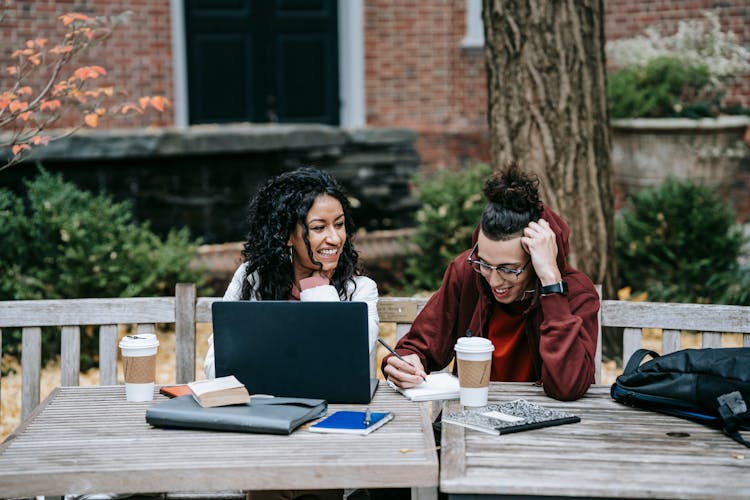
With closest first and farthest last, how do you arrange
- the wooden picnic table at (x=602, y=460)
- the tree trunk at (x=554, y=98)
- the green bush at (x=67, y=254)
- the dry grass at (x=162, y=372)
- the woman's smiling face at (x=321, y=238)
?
1. the wooden picnic table at (x=602, y=460)
2. the woman's smiling face at (x=321, y=238)
3. the tree trunk at (x=554, y=98)
4. the dry grass at (x=162, y=372)
5. the green bush at (x=67, y=254)

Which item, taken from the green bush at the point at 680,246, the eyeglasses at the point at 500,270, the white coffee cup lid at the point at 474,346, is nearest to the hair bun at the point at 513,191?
the eyeglasses at the point at 500,270

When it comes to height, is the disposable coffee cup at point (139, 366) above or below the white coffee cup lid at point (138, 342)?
below

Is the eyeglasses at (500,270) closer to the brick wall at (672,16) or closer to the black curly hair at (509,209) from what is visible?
the black curly hair at (509,209)

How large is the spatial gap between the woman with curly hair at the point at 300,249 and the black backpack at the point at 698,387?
935 millimetres

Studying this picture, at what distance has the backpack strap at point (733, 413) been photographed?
8.19ft

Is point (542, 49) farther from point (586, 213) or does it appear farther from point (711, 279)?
point (711, 279)

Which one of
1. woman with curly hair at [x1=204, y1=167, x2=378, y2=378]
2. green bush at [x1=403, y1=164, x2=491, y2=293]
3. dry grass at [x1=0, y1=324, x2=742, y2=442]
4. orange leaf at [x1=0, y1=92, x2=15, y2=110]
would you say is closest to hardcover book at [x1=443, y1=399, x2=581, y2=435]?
woman with curly hair at [x1=204, y1=167, x2=378, y2=378]

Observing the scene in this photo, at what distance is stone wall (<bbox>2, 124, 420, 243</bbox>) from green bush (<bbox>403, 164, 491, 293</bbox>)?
1.04m

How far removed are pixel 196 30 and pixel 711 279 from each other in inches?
241

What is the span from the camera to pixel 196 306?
347cm

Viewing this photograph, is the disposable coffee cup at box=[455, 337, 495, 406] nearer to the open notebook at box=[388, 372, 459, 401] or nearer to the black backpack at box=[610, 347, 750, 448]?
the open notebook at box=[388, 372, 459, 401]

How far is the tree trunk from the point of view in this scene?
4809mm

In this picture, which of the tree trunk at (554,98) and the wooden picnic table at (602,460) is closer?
the wooden picnic table at (602,460)

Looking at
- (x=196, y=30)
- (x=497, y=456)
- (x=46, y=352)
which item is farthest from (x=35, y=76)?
(x=497, y=456)
